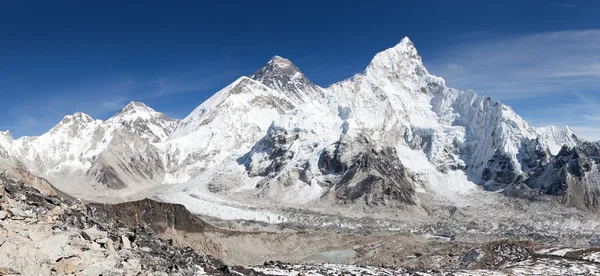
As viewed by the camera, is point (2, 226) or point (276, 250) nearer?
point (2, 226)

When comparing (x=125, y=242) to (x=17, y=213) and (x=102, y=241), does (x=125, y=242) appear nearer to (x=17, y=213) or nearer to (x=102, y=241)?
(x=102, y=241)

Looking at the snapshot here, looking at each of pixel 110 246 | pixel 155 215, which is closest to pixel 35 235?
pixel 110 246

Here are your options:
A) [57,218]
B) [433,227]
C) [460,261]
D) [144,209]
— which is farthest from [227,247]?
[433,227]

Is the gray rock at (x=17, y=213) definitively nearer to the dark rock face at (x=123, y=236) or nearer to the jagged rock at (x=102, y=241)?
the dark rock face at (x=123, y=236)

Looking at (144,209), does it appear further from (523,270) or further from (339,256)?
(523,270)

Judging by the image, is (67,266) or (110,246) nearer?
(67,266)

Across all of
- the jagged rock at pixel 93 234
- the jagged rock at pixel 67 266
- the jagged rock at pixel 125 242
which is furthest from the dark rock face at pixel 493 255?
the jagged rock at pixel 67 266

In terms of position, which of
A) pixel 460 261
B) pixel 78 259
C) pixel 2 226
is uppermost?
pixel 2 226

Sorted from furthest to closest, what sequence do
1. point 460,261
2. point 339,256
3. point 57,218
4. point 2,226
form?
point 339,256 → point 460,261 → point 57,218 → point 2,226

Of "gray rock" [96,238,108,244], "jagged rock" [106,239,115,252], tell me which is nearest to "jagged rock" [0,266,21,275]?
"gray rock" [96,238,108,244]
